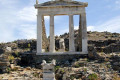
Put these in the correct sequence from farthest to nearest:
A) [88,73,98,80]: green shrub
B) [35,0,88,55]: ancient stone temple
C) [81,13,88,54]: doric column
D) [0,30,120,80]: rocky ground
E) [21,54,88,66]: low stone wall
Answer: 1. [35,0,88,55]: ancient stone temple
2. [81,13,88,54]: doric column
3. [21,54,88,66]: low stone wall
4. [0,30,120,80]: rocky ground
5. [88,73,98,80]: green shrub

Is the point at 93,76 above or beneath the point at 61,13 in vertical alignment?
beneath

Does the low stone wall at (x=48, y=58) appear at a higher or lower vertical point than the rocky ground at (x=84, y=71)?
higher

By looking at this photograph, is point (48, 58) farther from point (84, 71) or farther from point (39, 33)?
point (84, 71)

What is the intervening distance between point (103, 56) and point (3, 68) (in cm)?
1038

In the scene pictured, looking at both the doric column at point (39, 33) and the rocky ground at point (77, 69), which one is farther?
the doric column at point (39, 33)

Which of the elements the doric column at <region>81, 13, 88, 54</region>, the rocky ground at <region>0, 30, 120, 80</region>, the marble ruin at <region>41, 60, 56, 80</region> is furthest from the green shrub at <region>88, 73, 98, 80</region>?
the doric column at <region>81, 13, 88, 54</region>

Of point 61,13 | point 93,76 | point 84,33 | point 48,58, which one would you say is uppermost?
point 61,13

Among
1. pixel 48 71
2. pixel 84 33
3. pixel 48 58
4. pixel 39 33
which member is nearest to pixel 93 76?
pixel 48 71

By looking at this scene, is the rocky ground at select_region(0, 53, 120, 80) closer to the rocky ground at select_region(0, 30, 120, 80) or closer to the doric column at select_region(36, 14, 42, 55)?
the rocky ground at select_region(0, 30, 120, 80)

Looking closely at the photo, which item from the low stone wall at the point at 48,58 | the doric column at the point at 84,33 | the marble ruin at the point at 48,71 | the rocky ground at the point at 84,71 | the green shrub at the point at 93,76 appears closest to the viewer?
the marble ruin at the point at 48,71

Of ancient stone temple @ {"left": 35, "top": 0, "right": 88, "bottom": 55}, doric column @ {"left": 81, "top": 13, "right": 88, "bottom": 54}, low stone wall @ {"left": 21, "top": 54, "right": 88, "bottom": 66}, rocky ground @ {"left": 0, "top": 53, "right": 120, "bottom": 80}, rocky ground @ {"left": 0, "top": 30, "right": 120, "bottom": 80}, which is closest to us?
rocky ground @ {"left": 0, "top": 53, "right": 120, "bottom": 80}

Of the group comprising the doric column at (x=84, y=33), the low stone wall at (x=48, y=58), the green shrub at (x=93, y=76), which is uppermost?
the doric column at (x=84, y=33)

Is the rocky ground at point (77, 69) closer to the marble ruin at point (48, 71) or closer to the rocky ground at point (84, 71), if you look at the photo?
the rocky ground at point (84, 71)

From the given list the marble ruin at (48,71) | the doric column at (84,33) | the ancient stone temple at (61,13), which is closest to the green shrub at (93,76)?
the marble ruin at (48,71)
